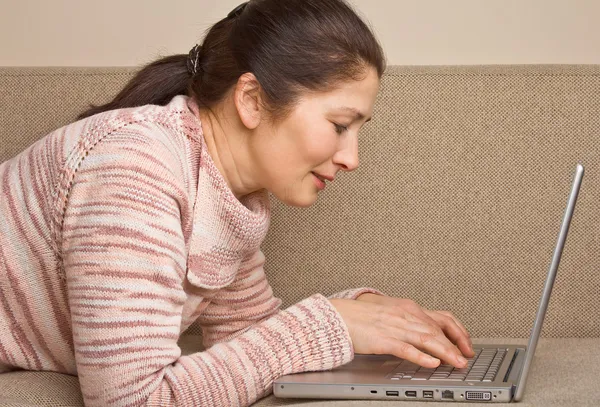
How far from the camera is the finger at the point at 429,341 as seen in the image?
1235 mm

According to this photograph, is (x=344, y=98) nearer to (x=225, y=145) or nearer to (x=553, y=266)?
(x=225, y=145)

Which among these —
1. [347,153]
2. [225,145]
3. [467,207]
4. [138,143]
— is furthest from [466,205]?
[138,143]

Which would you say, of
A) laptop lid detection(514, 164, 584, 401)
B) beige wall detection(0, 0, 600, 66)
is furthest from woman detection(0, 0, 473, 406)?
beige wall detection(0, 0, 600, 66)

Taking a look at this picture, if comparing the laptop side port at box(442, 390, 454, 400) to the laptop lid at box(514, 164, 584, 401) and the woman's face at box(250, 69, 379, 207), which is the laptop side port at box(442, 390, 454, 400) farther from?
the woman's face at box(250, 69, 379, 207)

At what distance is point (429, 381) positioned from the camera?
1.16 m

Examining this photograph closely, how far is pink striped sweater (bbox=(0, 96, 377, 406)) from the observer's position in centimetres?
108

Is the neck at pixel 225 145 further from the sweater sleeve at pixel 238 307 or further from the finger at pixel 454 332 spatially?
the finger at pixel 454 332

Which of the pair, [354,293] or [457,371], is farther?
[354,293]

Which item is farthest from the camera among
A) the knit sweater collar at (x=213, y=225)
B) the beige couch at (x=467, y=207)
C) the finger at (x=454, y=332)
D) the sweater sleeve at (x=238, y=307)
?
the beige couch at (x=467, y=207)

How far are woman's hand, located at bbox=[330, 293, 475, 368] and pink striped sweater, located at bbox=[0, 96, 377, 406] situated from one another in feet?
0.09

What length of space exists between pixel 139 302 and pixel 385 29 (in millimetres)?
1096

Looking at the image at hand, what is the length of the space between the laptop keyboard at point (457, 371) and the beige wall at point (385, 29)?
0.84 m

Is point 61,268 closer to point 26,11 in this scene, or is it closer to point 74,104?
point 74,104

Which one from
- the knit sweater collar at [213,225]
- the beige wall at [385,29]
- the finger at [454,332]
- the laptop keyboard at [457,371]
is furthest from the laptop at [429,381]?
the beige wall at [385,29]
